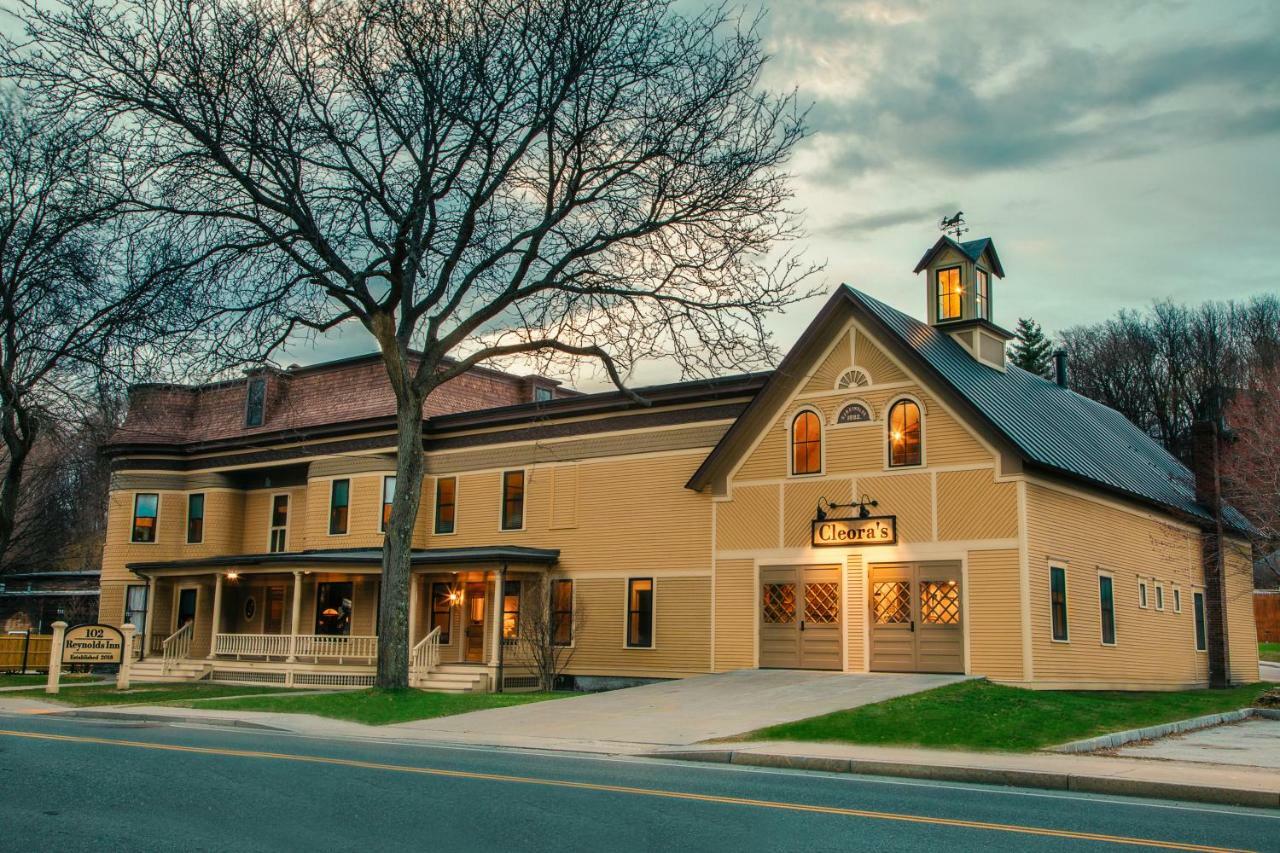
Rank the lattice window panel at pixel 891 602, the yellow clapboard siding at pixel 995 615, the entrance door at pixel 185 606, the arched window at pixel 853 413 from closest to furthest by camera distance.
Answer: the yellow clapboard siding at pixel 995 615, the lattice window panel at pixel 891 602, the arched window at pixel 853 413, the entrance door at pixel 185 606

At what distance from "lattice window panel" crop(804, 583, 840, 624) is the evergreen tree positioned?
4938 centimetres

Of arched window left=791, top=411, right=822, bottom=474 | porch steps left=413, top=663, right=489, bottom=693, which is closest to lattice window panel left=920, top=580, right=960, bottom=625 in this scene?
arched window left=791, top=411, right=822, bottom=474

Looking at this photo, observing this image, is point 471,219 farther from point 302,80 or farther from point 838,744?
point 838,744

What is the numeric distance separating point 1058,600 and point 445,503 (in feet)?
60.8

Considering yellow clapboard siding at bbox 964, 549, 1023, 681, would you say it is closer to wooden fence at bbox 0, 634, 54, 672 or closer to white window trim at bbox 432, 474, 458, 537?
white window trim at bbox 432, 474, 458, 537

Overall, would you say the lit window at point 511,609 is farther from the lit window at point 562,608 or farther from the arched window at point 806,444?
the arched window at point 806,444

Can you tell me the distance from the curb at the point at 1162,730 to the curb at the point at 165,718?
1243 centimetres

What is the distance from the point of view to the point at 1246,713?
2198 cm

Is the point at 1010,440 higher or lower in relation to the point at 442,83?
lower

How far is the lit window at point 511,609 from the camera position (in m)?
32.8

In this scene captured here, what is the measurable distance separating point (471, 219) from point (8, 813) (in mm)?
Answer: 17007

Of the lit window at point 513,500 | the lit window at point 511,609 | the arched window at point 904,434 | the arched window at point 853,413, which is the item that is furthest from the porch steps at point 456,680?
the arched window at point 904,434

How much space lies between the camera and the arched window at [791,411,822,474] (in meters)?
27.0

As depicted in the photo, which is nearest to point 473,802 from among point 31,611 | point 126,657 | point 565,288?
point 565,288
